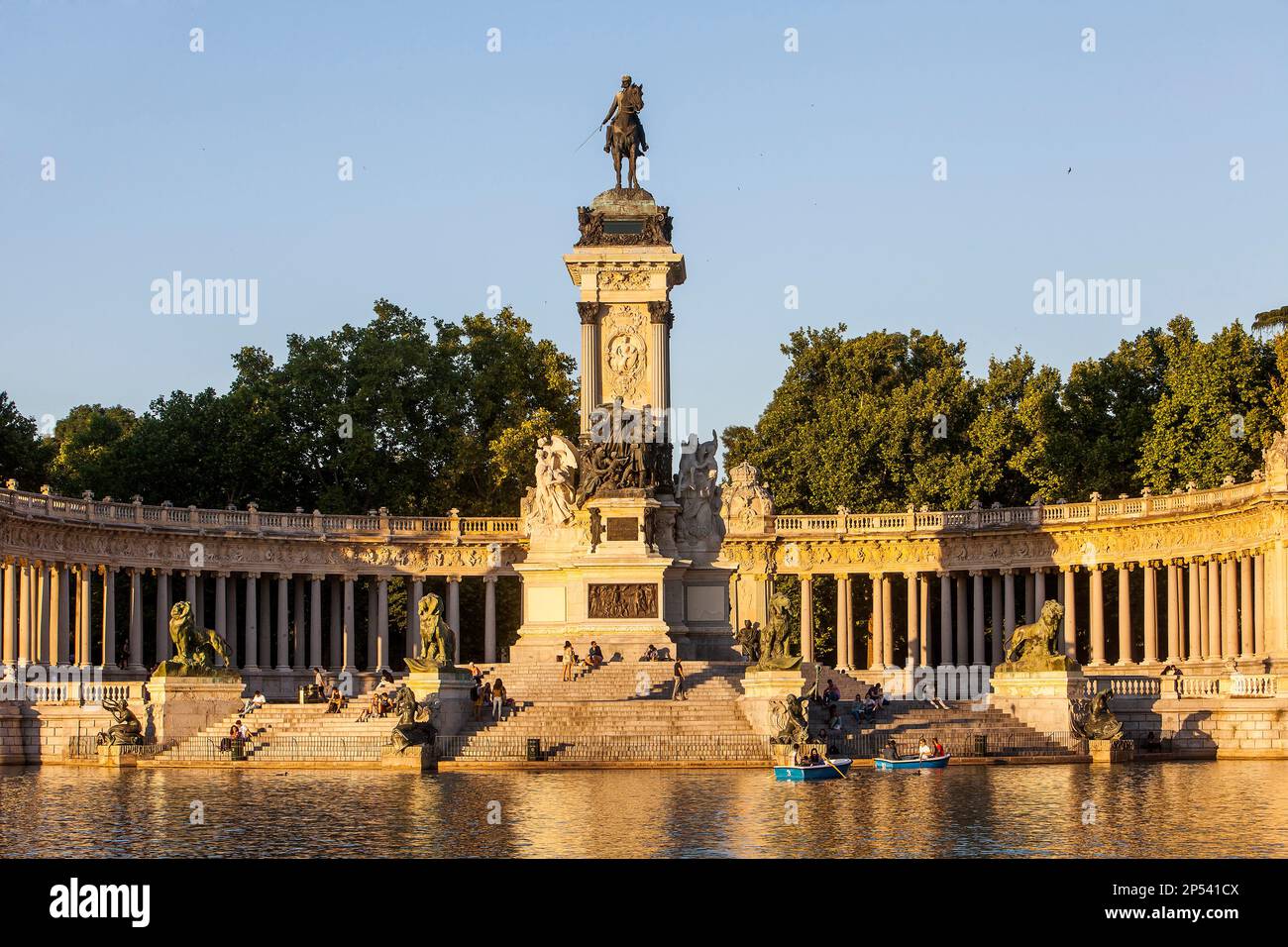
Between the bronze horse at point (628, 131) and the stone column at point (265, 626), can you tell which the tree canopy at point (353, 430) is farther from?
the bronze horse at point (628, 131)

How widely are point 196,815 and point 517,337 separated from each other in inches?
2483

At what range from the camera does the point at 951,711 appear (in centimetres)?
5509

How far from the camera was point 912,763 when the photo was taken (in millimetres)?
46781

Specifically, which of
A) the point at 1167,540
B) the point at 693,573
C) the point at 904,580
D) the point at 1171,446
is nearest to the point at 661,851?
the point at 693,573

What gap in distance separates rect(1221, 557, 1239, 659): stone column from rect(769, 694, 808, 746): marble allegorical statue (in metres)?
29.8

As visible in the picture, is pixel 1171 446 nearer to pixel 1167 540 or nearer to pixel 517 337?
pixel 1167 540

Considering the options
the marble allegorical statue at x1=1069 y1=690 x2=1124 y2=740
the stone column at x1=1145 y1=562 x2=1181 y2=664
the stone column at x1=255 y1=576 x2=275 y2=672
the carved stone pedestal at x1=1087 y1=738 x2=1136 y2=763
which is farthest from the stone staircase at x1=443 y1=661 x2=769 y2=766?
the stone column at x1=1145 y1=562 x2=1181 y2=664

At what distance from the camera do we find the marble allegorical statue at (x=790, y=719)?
47.6 m

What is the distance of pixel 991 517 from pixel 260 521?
99.2 feet

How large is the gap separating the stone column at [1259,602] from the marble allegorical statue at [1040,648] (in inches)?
713

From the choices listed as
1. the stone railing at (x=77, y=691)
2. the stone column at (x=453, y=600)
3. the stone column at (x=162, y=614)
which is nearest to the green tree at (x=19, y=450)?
the stone column at (x=162, y=614)

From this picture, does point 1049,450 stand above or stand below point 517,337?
below

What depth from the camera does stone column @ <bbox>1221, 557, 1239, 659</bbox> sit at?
7381cm

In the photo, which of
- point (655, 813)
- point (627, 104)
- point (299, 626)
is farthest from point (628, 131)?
point (655, 813)
